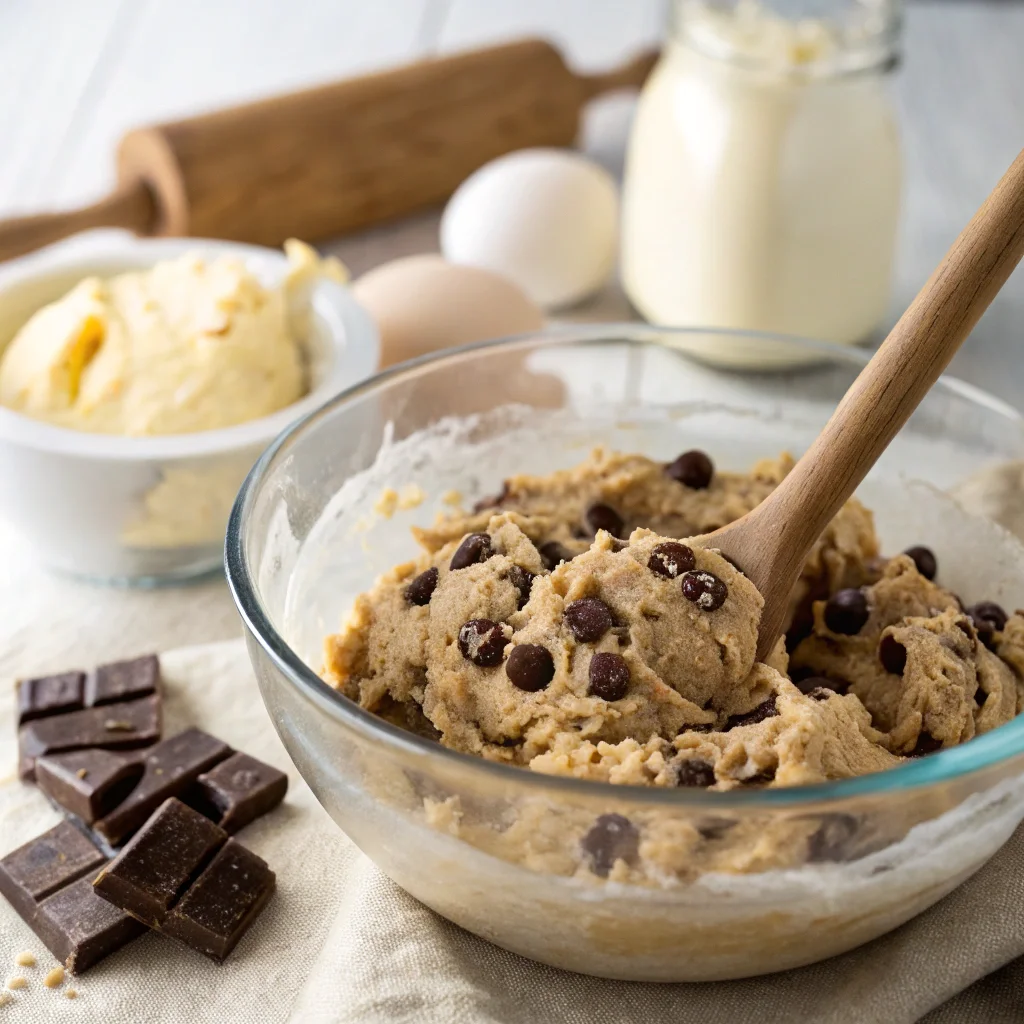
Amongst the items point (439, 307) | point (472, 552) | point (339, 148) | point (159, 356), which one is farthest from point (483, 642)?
point (339, 148)

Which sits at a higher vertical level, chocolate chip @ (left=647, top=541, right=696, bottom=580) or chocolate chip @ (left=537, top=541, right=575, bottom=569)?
chocolate chip @ (left=647, top=541, right=696, bottom=580)

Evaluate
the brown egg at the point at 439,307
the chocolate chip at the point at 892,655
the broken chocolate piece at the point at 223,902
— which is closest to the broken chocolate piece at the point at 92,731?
the broken chocolate piece at the point at 223,902

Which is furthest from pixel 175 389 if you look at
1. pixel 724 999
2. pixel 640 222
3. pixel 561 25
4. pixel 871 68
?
pixel 561 25

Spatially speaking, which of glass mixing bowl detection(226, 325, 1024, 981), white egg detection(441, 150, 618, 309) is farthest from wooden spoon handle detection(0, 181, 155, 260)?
glass mixing bowl detection(226, 325, 1024, 981)

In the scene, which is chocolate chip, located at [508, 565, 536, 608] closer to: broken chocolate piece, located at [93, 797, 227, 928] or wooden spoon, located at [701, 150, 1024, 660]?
wooden spoon, located at [701, 150, 1024, 660]

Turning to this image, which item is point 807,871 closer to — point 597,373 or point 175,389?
point 597,373

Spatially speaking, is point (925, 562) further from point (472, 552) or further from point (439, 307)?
point (439, 307)

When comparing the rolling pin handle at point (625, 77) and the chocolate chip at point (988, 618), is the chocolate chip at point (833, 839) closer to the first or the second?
the chocolate chip at point (988, 618)
